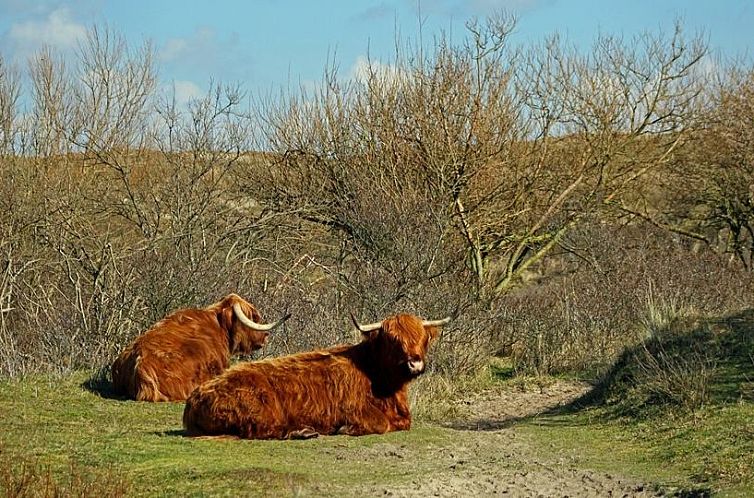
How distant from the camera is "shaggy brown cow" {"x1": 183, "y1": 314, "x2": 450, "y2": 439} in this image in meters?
10.1

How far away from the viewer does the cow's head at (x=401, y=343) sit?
10.9 meters

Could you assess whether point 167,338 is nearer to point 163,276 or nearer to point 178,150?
point 163,276

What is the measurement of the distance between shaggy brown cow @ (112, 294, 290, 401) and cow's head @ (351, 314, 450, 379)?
5.83 ft

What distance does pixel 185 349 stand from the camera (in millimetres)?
13086

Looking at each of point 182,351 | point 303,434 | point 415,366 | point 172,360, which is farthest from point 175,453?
point 182,351

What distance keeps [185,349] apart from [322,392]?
9.79ft

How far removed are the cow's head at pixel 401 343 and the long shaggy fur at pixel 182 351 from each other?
2818mm

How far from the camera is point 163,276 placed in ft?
54.8

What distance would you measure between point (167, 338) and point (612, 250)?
43.5ft

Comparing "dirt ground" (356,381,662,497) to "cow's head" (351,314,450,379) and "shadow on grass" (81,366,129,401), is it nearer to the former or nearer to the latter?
"cow's head" (351,314,450,379)

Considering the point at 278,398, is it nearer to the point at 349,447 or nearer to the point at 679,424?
the point at 349,447

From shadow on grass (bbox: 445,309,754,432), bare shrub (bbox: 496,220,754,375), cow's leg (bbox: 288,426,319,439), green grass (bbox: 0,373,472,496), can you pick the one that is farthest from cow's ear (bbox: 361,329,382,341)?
bare shrub (bbox: 496,220,754,375)

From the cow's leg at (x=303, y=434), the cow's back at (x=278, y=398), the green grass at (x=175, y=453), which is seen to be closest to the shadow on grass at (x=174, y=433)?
the green grass at (x=175, y=453)

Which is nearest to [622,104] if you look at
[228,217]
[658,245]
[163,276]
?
[658,245]
